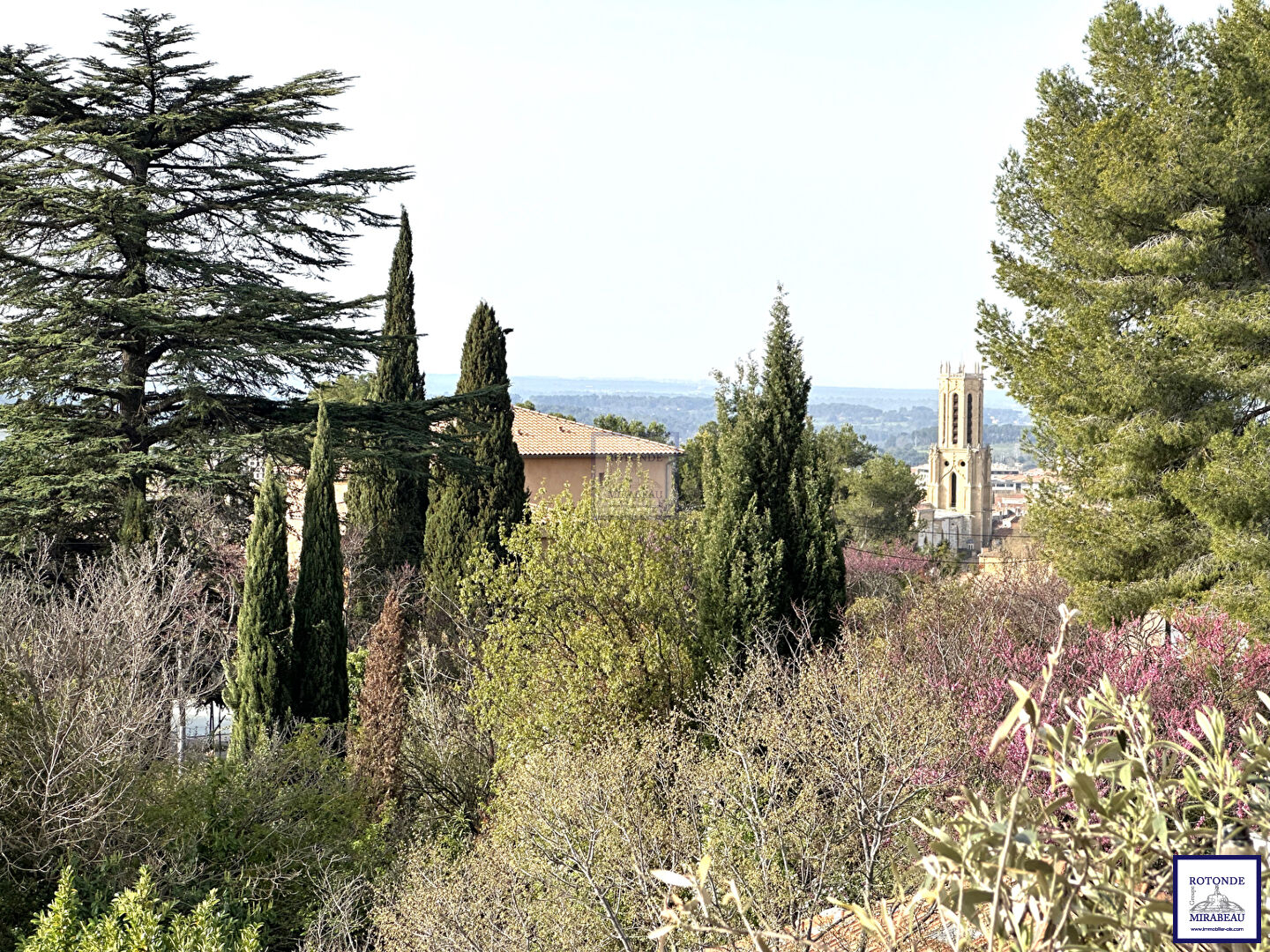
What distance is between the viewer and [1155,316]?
14289mm

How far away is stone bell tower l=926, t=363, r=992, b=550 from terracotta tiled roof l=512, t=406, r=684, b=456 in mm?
53655

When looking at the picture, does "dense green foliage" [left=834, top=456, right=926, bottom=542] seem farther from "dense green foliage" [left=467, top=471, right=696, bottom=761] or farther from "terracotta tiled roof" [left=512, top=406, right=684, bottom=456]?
"dense green foliage" [left=467, top=471, right=696, bottom=761]

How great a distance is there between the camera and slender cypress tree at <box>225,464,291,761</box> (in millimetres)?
13281

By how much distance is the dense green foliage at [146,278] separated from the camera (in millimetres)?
16375

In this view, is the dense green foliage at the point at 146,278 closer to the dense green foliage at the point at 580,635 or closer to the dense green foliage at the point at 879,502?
the dense green foliage at the point at 580,635

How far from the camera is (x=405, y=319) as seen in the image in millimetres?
22562

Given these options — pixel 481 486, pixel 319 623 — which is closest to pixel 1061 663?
pixel 319 623

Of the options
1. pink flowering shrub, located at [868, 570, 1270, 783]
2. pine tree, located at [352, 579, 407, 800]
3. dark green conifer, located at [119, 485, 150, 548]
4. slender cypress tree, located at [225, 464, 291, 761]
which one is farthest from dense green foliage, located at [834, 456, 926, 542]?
pine tree, located at [352, 579, 407, 800]

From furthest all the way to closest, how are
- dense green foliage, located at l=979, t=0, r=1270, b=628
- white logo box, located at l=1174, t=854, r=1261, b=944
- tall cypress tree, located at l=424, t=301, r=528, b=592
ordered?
tall cypress tree, located at l=424, t=301, r=528, b=592, dense green foliage, located at l=979, t=0, r=1270, b=628, white logo box, located at l=1174, t=854, r=1261, b=944

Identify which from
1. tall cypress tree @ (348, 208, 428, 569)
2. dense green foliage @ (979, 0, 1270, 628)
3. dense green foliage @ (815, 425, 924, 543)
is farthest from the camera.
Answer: dense green foliage @ (815, 425, 924, 543)

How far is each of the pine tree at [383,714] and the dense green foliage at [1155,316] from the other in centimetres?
846

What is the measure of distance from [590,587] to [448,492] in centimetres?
776

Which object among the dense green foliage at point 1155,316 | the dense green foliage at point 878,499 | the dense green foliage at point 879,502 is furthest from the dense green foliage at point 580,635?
the dense green foliage at point 879,502

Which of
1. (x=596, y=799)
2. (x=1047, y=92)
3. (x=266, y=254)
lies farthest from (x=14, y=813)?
(x=1047, y=92)
